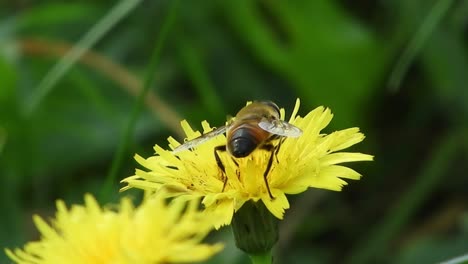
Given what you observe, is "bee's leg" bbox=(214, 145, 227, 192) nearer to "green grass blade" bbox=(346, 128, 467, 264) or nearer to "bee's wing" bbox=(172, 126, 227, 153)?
"bee's wing" bbox=(172, 126, 227, 153)

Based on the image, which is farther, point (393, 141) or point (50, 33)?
point (50, 33)

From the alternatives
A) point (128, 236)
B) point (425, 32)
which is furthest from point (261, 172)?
point (425, 32)

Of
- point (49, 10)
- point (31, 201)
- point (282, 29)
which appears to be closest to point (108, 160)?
point (31, 201)

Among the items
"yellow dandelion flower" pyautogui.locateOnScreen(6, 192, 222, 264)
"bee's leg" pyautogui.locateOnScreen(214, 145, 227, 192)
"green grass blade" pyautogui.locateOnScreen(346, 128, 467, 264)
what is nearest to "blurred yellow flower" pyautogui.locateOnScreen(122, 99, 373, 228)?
"bee's leg" pyautogui.locateOnScreen(214, 145, 227, 192)

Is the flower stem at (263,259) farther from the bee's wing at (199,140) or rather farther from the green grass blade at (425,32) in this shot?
the green grass blade at (425,32)

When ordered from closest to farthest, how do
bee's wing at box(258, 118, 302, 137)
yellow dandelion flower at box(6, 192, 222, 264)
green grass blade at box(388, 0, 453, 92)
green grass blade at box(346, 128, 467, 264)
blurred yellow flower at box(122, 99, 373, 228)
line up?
yellow dandelion flower at box(6, 192, 222, 264), blurred yellow flower at box(122, 99, 373, 228), bee's wing at box(258, 118, 302, 137), green grass blade at box(388, 0, 453, 92), green grass blade at box(346, 128, 467, 264)

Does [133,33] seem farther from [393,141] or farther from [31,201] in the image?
[393,141]
